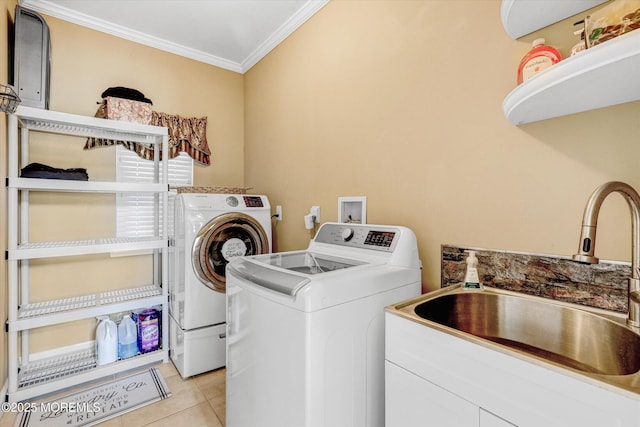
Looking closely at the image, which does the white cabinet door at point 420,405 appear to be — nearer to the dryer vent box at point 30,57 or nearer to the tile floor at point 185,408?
the tile floor at point 185,408

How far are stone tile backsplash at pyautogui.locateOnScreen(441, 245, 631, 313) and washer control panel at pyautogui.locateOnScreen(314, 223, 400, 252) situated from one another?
0.99 ft

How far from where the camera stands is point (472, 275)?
4.24 feet

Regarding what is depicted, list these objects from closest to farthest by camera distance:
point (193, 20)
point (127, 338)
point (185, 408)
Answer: point (185, 408), point (127, 338), point (193, 20)

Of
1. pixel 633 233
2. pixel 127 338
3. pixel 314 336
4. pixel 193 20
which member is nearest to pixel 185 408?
pixel 127 338

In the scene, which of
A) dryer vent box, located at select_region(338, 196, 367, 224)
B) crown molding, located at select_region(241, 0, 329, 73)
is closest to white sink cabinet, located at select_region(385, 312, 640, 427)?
dryer vent box, located at select_region(338, 196, 367, 224)

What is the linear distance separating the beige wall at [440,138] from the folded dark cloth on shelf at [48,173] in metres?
1.58

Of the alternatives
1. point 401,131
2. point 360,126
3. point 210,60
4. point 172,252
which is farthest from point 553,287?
point 210,60

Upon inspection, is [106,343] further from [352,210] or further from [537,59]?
[537,59]

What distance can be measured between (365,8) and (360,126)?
74 centimetres

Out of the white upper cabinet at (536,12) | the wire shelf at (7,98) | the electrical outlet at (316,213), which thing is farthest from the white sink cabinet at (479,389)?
the wire shelf at (7,98)

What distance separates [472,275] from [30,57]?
3143 millimetres

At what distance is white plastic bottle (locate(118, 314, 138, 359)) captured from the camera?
2395 millimetres

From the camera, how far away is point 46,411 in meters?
1.90

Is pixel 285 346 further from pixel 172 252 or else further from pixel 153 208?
pixel 153 208
